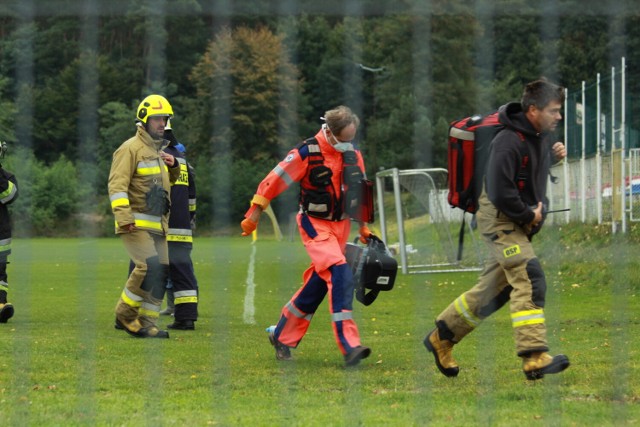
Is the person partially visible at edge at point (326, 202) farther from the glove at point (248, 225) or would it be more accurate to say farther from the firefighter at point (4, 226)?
the firefighter at point (4, 226)

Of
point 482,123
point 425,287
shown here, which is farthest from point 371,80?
point 425,287

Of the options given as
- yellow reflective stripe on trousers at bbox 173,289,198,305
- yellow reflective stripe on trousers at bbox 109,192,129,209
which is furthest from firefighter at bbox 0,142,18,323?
yellow reflective stripe on trousers at bbox 109,192,129,209

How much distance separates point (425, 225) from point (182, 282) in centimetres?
1216

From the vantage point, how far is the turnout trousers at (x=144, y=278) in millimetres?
9516

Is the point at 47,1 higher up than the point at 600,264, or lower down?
higher up

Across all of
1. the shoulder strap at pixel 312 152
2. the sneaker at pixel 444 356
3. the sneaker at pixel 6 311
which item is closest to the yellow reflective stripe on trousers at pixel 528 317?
the sneaker at pixel 444 356

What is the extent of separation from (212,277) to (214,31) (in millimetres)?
13784

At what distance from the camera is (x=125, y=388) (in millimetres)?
6688

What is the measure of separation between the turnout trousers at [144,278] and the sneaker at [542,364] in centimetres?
370

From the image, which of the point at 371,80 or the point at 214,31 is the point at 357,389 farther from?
the point at 371,80

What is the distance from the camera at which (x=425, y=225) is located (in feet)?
73.7

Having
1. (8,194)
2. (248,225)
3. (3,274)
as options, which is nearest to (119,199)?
(248,225)

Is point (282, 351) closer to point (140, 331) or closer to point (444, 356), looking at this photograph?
point (444, 356)

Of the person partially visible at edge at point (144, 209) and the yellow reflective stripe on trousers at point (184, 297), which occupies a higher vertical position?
the person partially visible at edge at point (144, 209)
